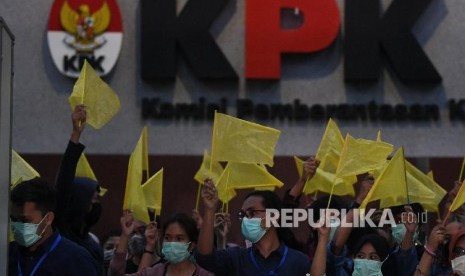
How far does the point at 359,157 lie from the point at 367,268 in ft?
3.03

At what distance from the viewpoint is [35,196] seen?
22.6ft

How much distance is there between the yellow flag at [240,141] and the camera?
316 inches

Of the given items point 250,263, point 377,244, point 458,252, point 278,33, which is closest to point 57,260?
point 250,263

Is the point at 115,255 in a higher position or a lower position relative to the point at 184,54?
lower

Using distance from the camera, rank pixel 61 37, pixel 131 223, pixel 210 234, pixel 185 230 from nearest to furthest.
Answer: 1. pixel 210 234
2. pixel 185 230
3. pixel 131 223
4. pixel 61 37

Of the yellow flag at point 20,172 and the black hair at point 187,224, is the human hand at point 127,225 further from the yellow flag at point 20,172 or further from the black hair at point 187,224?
the yellow flag at point 20,172

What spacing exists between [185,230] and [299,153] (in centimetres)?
737

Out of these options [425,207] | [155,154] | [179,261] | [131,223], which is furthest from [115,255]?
[155,154]

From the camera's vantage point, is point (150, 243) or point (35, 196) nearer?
point (35, 196)

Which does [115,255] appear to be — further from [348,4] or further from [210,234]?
[348,4]

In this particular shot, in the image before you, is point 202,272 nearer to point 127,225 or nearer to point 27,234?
point 127,225

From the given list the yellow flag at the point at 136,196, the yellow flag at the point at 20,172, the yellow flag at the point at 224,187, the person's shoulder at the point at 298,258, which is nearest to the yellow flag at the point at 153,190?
the yellow flag at the point at 136,196

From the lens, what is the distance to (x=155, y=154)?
48.6 ft

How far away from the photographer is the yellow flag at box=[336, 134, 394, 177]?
8281 millimetres
